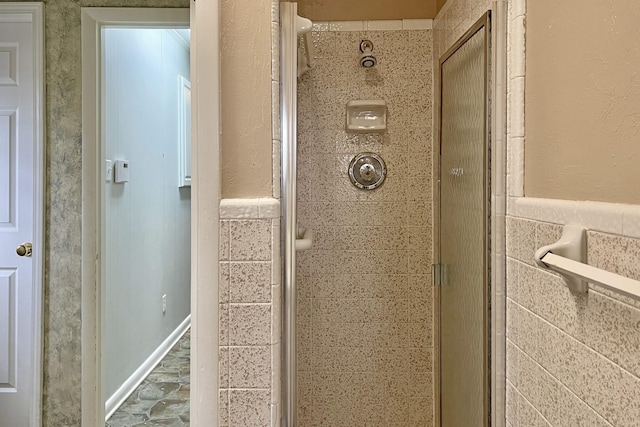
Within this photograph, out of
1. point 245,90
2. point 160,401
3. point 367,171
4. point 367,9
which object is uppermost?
point 367,9

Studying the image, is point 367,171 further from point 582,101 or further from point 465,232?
point 582,101

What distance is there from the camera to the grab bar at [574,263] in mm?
574

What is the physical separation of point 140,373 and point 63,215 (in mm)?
1198

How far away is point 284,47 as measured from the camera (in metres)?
1.01

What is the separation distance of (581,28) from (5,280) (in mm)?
2375

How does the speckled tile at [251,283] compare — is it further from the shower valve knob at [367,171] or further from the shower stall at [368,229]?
the shower valve knob at [367,171]

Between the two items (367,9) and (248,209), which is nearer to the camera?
(248,209)

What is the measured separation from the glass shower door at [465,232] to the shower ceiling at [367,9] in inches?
15.1

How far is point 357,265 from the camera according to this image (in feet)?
6.34

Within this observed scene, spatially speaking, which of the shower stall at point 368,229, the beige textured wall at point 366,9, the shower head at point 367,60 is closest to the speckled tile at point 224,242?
the shower stall at point 368,229

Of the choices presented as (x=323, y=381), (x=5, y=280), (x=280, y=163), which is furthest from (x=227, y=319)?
(x=5, y=280)

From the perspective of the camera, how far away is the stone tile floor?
2219 mm

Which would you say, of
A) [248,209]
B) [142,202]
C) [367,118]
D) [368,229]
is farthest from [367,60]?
[142,202]

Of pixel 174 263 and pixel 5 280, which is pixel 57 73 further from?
pixel 174 263
